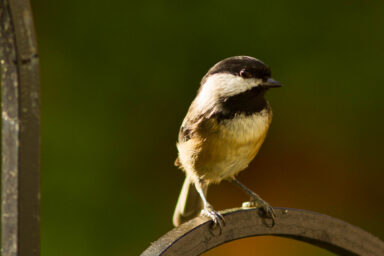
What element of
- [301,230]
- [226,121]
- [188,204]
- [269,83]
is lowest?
[188,204]

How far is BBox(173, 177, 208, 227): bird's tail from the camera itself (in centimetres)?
173

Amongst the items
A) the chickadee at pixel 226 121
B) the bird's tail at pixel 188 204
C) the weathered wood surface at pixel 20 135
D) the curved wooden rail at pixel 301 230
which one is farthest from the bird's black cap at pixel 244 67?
the weathered wood surface at pixel 20 135

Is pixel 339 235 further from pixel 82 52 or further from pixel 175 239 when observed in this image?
pixel 82 52

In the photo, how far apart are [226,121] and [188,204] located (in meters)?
0.45

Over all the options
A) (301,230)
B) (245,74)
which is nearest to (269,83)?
(245,74)

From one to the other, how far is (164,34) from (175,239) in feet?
4.74

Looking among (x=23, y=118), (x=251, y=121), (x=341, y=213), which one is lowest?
(x=341, y=213)

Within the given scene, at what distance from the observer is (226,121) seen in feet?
4.62

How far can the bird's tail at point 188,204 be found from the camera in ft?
5.68

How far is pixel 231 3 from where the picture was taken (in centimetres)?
224

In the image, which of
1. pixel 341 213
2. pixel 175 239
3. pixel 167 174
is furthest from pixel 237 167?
pixel 341 213

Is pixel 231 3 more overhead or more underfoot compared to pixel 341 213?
more overhead

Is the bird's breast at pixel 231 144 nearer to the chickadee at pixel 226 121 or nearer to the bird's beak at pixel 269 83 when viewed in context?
the chickadee at pixel 226 121

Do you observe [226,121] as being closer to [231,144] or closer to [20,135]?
[231,144]
